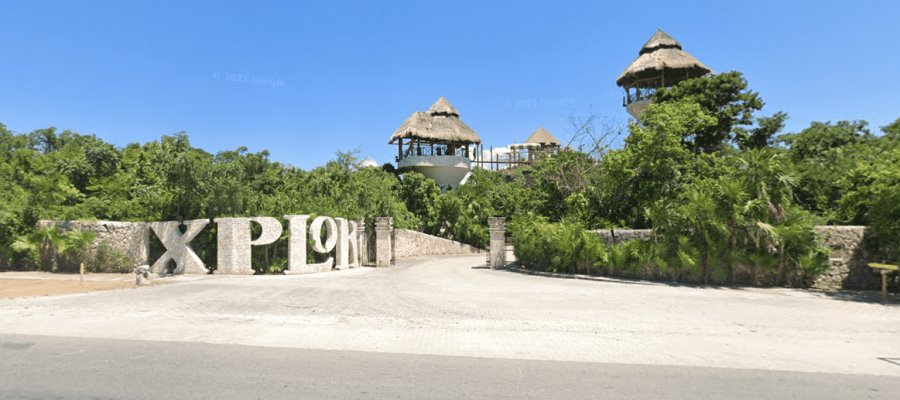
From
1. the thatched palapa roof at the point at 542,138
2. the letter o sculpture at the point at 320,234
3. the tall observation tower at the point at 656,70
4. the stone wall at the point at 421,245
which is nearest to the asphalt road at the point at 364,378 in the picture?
the letter o sculpture at the point at 320,234

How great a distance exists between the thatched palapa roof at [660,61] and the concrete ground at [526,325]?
853 inches

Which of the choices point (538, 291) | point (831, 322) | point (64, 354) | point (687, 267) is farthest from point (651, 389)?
point (687, 267)

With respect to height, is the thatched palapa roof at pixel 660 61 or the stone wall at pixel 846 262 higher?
the thatched palapa roof at pixel 660 61

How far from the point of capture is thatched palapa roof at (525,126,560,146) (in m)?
63.1

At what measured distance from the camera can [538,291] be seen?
13.9 meters

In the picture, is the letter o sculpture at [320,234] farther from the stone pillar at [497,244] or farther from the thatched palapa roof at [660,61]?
the thatched palapa roof at [660,61]

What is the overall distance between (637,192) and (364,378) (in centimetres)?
1675

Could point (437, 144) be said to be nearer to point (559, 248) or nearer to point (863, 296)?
point (559, 248)

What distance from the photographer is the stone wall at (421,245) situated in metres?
30.5

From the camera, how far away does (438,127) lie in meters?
42.2

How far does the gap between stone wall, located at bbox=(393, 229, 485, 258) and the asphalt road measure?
73.3 feet

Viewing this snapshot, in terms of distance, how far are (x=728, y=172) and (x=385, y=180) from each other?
20.7m

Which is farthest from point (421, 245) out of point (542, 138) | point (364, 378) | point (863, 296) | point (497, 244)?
point (542, 138)

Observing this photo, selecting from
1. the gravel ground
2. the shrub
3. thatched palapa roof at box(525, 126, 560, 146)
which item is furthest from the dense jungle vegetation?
thatched palapa roof at box(525, 126, 560, 146)
